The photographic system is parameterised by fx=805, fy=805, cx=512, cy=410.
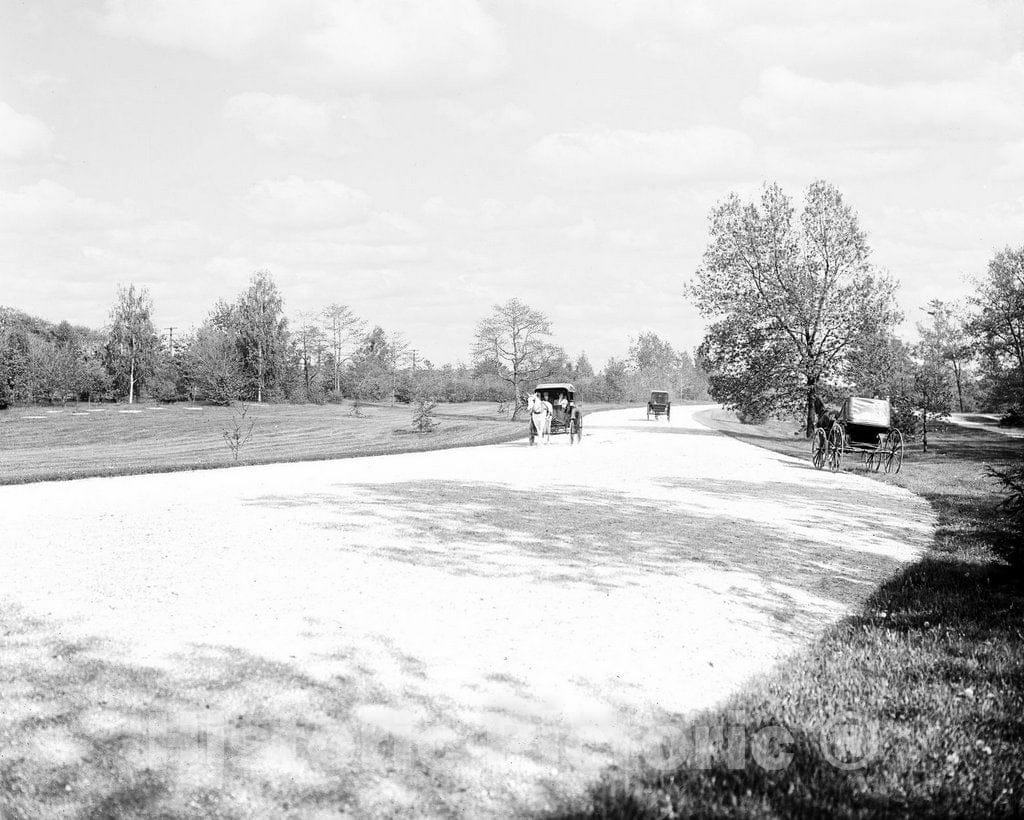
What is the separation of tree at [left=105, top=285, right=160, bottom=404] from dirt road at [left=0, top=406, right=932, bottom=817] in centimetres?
5787

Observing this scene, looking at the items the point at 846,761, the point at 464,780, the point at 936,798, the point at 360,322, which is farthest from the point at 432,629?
the point at 360,322

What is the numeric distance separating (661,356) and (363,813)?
130247mm

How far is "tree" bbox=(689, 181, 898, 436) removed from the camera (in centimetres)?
3184

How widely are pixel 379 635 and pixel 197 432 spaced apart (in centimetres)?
4024

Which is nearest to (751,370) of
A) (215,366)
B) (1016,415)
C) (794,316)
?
(794,316)

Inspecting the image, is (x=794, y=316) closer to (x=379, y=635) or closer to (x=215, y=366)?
(x=379, y=635)

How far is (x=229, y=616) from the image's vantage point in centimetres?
544

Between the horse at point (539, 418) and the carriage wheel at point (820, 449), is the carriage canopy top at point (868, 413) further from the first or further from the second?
the horse at point (539, 418)

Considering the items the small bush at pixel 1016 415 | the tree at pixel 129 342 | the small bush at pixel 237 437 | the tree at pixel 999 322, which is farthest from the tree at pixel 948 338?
the tree at pixel 129 342

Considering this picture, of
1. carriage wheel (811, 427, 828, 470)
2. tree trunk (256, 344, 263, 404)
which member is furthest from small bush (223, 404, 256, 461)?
carriage wheel (811, 427, 828, 470)

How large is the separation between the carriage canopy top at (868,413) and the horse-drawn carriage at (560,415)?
8.80 meters

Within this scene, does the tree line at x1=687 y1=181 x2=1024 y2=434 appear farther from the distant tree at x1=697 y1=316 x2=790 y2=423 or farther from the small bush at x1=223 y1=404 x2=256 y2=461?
the small bush at x1=223 y1=404 x2=256 y2=461

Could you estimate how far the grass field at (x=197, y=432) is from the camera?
89.7 ft

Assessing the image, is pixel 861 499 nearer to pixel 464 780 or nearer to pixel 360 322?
pixel 464 780
